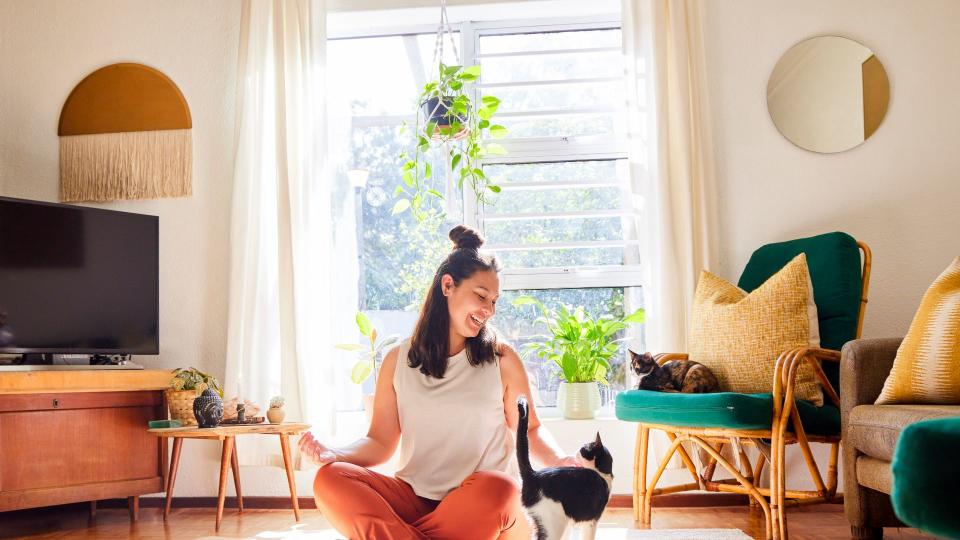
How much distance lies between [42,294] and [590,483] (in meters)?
2.95

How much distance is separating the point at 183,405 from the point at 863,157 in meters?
3.11

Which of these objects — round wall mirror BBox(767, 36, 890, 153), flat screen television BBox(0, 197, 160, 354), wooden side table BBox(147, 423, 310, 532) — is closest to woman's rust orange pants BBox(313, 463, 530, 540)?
wooden side table BBox(147, 423, 310, 532)

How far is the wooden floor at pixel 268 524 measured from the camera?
321 cm

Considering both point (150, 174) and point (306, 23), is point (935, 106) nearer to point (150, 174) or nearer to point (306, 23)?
point (306, 23)

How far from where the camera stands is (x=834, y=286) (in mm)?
3289

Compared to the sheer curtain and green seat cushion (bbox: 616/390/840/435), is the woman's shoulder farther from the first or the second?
the sheer curtain

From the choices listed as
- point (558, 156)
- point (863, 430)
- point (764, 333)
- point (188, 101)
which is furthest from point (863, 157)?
point (188, 101)

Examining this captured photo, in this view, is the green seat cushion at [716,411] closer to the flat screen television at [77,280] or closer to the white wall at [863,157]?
the white wall at [863,157]

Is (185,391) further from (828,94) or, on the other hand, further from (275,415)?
(828,94)

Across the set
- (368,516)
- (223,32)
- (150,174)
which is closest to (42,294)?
(150,174)

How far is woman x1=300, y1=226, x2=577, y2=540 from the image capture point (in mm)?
1771

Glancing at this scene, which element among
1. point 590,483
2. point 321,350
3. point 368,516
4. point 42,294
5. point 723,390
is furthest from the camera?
point 321,350

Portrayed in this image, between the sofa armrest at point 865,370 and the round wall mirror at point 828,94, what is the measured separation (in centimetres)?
146

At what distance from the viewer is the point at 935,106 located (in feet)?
12.7
